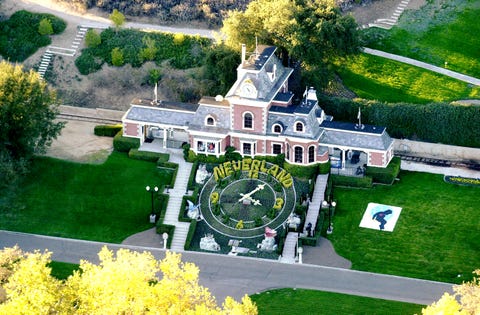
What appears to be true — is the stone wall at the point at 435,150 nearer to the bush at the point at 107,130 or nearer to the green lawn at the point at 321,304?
the green lawn at the point at 321,304

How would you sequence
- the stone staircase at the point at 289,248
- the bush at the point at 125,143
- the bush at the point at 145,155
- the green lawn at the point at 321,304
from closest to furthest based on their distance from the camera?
the green lawn at the point at 321,304
the stone staircase at the point at 289,248
the bush at the point at 145,155
the bush at the point at 125,143

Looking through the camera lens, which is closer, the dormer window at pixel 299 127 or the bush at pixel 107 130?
the dormer window at pixel 299 127

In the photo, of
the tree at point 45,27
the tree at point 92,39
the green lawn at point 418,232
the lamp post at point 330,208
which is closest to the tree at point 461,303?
the green lawn at point 418,232

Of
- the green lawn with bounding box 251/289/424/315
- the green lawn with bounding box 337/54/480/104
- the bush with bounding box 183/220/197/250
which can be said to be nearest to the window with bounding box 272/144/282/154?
the bush with bounding box 183/220/197/250

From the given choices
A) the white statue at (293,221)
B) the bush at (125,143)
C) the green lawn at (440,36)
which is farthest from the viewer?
the green lawn at (440,36)

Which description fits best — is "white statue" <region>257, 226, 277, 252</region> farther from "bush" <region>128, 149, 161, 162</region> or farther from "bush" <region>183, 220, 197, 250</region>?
"bush" <region>128, 149, 161, 162</region>

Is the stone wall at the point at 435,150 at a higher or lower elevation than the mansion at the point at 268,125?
lower

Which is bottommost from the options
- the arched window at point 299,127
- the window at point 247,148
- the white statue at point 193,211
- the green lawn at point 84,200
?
the green lawn at point 84,200
